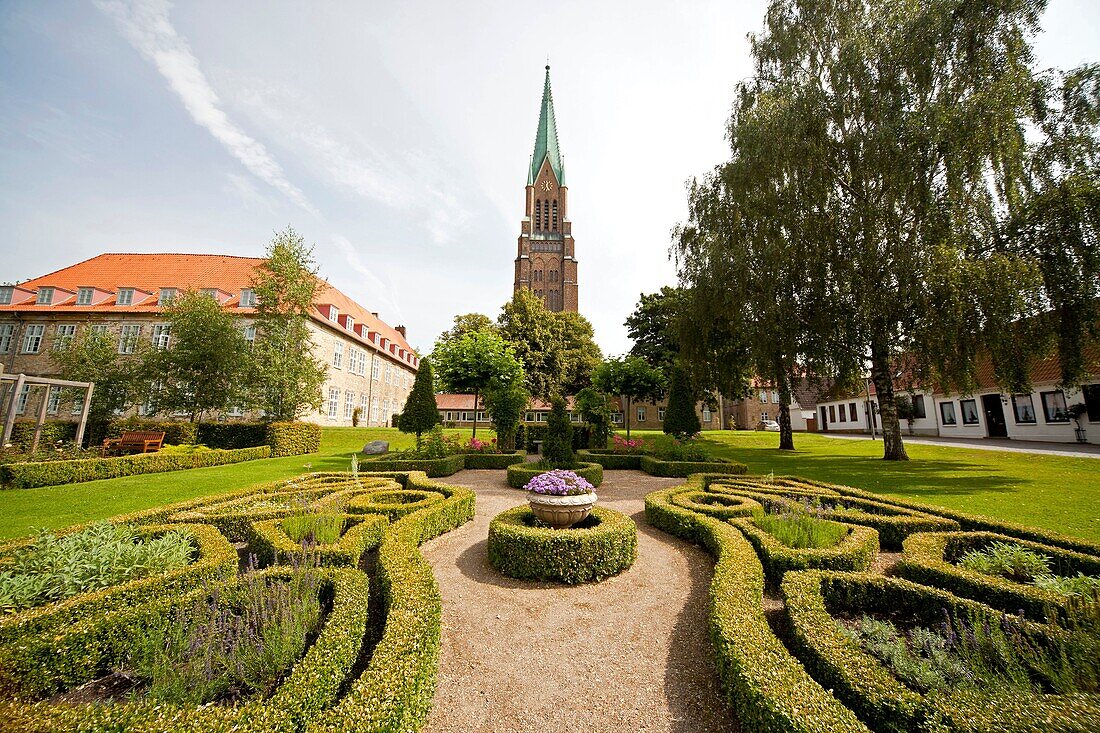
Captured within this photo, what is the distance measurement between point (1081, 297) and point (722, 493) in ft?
45.4

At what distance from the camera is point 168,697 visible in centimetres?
297

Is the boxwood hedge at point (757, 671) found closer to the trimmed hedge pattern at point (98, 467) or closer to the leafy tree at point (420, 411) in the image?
the leafy tree at point (420, 411)

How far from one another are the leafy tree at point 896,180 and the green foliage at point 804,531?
11.0m

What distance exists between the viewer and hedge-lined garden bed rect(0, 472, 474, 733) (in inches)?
102

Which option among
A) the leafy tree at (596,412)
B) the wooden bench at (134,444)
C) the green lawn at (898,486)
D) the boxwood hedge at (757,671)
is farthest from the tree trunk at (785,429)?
the wooden bench at (134,444)

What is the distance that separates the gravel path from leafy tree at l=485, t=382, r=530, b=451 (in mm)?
12041

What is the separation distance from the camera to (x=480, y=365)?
19.8 metres

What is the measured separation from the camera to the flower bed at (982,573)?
13.8ft

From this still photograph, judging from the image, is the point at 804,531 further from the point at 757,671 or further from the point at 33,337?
the point at 33,337

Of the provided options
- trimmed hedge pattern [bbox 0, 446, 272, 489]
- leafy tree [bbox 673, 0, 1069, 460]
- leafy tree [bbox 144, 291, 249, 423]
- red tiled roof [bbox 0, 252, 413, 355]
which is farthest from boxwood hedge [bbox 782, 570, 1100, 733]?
red tiled roof [bbox 0, 252, 413, 355]

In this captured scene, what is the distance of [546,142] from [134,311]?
55408 mm

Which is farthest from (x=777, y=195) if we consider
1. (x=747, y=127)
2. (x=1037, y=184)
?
(x=1037, y=184)

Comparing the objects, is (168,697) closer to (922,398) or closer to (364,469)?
(364,469)

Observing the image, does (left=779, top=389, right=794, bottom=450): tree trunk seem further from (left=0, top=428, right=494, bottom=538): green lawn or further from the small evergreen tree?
(left=0, top=428, right=494, bottom=538): green lawn
